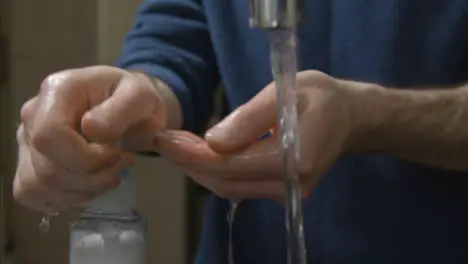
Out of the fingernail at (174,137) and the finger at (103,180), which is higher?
the fingernail at (174,137)

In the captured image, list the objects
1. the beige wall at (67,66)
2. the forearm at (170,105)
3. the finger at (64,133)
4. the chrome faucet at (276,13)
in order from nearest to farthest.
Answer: the chrome faucet at (276,13) → the finger at (64,133) → the forearm at (170,105) → the beige wall at (67,66)

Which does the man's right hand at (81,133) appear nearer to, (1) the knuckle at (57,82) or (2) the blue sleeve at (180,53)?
(1) the knuckle at (57,82)

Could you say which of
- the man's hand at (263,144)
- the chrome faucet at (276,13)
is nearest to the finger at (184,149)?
the man's hand at (263,144)

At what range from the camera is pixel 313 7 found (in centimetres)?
60

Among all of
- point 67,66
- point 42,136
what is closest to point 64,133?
point 42,136

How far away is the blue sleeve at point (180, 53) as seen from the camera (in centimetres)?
62

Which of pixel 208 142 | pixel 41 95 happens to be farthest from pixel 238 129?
pixel 41 95

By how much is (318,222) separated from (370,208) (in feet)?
0.13

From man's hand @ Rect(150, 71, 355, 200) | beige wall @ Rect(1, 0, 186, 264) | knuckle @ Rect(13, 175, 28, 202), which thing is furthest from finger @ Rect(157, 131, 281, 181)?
beige wall @ Rect(1, 0, 186, 264)

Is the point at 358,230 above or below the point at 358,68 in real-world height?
below

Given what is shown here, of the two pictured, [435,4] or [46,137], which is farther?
[435,4]

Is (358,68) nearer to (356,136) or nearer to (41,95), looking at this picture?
(356,136)

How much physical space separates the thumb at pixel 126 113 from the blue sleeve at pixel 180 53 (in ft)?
0.30

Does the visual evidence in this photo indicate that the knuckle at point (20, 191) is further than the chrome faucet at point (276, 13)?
Yes
